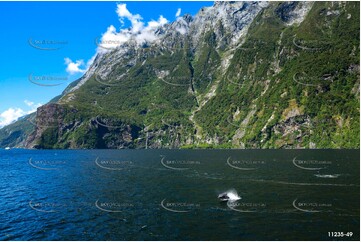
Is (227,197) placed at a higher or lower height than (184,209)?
higher

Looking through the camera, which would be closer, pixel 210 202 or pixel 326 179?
pixel 210 202

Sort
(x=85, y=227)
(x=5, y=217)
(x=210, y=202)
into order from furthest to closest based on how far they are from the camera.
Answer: (x=210, y=202), (x=5, y=217), (x=85, y=227)

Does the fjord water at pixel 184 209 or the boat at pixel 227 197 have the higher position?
the boat at pixel 227 197

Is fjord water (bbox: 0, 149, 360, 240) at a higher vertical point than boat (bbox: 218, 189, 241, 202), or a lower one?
lower

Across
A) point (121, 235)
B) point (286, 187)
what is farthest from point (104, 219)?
point (286, 187)

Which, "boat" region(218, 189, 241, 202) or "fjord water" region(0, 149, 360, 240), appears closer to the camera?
"fjord water" region(0, 149, 360, 240)

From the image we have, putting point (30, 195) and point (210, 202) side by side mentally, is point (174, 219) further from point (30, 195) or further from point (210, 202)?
point (30, 195)

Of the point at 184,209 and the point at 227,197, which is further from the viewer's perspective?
the point at 227,197

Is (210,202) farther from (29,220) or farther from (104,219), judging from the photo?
(29,220)

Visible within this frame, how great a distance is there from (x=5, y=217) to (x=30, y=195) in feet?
79.0

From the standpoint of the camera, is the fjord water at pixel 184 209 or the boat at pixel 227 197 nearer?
the fjord water at pixel 184 209

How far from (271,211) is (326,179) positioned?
4472 centimetres

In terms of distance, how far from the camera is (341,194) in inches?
2864

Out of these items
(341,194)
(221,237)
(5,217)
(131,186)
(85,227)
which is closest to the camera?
(221,237)
